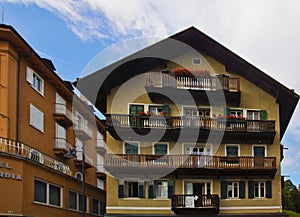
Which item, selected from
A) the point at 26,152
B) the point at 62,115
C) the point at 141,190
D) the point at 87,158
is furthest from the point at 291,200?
the point at 26,152

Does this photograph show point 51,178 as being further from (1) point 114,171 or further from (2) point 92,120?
(2) point 92,120

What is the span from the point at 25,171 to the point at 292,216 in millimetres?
29595

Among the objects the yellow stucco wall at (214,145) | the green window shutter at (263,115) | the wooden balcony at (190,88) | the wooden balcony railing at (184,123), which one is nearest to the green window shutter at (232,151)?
the yellow stucco wall at (214,145)

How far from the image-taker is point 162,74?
32.5 meters

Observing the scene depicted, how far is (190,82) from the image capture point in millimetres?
32625

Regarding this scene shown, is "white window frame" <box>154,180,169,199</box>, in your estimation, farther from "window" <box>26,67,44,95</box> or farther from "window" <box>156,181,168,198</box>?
"window" <box>26,67,44,95</box>

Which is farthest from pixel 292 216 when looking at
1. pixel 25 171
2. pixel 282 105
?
pixel 25 171

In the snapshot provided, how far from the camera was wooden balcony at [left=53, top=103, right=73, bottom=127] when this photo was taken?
36056 mm

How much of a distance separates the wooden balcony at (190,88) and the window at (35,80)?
692 centimetres

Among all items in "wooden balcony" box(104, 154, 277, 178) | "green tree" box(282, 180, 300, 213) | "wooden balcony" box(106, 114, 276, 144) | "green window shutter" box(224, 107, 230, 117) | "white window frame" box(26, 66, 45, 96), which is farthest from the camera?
"green tree" box(282, 180, 300, 213)

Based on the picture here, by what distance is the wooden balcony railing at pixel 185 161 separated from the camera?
102 feet

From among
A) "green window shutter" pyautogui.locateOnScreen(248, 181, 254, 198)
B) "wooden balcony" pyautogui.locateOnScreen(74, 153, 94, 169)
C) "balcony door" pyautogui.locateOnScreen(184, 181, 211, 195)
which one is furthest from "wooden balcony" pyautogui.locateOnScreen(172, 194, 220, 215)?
"wooden balcony" pyautogui.locateOnScreen(74, 153, 94, 169)

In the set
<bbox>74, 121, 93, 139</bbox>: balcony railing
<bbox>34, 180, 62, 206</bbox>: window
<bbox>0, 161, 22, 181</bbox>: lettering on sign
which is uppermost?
<bbox>74, 121, 93, 139</bbox>: balcony railing

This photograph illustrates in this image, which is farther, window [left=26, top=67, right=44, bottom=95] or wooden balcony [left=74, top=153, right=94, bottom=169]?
wooden balcony [left=74, top=153, right=94, bottom=169]
